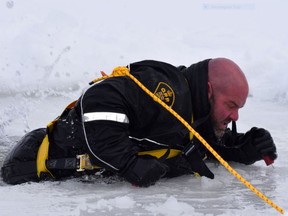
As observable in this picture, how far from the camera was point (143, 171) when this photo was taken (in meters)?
2.51

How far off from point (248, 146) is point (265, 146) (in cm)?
13

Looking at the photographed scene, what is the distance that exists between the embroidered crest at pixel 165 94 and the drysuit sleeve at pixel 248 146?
2.11ft

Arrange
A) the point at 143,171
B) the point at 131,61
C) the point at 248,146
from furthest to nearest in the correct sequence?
the point at 131,61
the point at 248,146
the point at 143,171

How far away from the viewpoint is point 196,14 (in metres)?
9.07

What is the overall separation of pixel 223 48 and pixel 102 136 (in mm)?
5125

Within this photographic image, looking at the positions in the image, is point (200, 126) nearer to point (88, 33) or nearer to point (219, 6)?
point (88, 33)

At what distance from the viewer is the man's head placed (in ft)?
8.62

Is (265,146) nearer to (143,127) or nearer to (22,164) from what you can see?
(143,127)

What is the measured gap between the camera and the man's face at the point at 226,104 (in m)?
2.64

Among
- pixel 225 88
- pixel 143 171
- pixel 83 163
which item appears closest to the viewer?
pixel 143 171

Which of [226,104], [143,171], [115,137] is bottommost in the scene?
[143,171]

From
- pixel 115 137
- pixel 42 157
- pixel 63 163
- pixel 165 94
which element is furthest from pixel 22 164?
pixel 165 94

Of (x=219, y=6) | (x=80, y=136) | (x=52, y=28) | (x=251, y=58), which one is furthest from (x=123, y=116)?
(x=219, y=6)

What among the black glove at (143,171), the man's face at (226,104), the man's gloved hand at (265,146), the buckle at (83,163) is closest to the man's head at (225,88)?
the man's face at (226,104)
